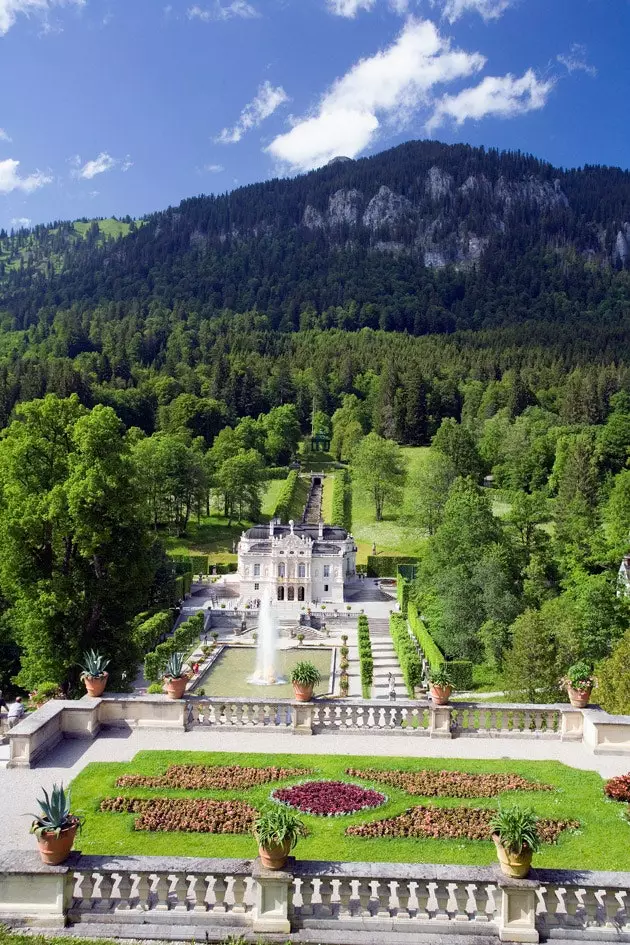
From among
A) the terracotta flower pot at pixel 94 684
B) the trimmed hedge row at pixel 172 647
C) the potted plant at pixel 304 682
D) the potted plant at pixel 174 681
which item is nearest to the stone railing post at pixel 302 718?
the potted plant at pixel 304 682

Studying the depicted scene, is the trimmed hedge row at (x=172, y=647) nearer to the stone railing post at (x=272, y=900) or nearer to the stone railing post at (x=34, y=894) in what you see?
the stone railing post at (x=34, y=894)

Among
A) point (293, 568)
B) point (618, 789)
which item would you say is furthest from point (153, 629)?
point (618, 789)

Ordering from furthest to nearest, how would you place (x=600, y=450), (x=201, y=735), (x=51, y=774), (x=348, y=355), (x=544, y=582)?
(x=348, y=355) → (x=600, y=450) → (x=544, y=582) → (x=201, y=735) → (x=51, y=774)

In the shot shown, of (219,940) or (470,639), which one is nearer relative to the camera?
(219,940)

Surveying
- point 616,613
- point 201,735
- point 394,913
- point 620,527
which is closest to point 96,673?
point 201,735

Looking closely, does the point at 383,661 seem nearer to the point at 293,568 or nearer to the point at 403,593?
the point at 403,593

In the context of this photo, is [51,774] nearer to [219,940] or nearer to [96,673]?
[96,673]
